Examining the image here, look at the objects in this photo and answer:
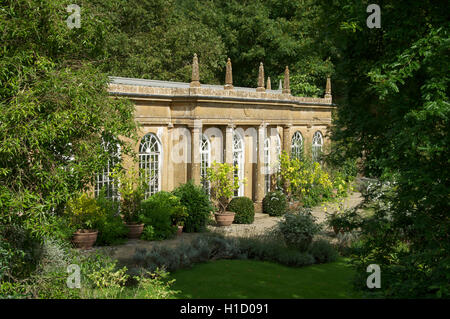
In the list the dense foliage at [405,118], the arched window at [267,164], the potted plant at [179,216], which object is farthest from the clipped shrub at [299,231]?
the arched window at [267,164]

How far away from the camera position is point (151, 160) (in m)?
18.4

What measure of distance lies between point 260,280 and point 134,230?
220 inches

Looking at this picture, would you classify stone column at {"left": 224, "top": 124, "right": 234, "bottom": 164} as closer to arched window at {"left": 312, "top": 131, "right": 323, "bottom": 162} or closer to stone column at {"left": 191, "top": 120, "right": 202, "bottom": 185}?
stone column at {"left": 191, "top": 120, "right": 202, "bottom": 185}

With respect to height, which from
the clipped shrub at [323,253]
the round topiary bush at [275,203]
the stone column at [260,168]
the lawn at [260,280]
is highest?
the stone column at [260,168]

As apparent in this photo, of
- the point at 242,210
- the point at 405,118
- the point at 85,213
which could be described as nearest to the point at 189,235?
the point at 242,210

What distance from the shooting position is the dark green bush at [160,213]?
16203 millimetres

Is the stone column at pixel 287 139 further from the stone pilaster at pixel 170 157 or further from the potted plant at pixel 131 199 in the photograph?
the potted plant at pixel 131 199

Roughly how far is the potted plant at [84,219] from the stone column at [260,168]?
7.85 m

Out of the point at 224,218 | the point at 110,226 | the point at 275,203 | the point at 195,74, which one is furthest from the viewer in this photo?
the point at 275,203

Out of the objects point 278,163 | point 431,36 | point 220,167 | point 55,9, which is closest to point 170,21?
point 278,163

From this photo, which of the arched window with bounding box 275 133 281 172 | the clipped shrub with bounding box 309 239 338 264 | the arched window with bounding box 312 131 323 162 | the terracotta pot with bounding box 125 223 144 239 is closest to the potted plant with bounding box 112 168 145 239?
the terracotta pot with bounding box 125 223 144 239

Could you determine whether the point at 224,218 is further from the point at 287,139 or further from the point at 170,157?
the point at 287,139

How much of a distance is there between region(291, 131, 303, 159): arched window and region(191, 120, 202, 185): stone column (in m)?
7.46
